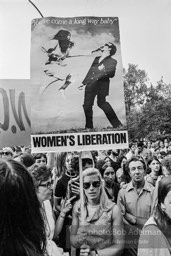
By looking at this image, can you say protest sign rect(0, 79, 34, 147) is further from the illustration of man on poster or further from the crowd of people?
the illustration of man on poster

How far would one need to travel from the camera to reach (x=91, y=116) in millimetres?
2227

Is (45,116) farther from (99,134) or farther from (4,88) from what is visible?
(4,88)

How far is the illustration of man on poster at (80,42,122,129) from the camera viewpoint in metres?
2.23

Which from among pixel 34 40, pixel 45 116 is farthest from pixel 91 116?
pixel 34 40

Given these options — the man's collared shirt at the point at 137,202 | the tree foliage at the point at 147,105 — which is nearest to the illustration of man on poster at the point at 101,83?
the man's collared shirt at the point at 137,202

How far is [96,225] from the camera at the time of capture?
2.21 m

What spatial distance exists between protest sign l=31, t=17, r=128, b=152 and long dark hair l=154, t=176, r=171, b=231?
33 centimetres

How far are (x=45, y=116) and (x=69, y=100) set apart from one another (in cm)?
16

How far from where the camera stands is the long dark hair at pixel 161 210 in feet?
6.43

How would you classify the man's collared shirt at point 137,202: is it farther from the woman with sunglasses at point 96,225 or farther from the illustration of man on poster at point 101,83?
the illustration of man on poster at point 101,83

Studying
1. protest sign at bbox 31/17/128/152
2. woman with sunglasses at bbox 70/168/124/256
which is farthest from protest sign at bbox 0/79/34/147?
woman with sunglasses at bbox 70/168/124/256

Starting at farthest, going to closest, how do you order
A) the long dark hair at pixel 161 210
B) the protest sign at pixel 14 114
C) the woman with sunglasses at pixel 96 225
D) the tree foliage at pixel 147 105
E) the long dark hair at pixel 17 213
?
the tree foliage at pixel 147 105
the protest sign at pixel 14 114
the woman with sunglasses at pixel 96 225
the long dark hair at pixel 161 210
the long dark hair at pixel 17 213

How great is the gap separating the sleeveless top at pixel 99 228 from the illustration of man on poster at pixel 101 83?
0.50 metres

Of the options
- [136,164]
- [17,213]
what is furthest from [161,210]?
[17,213]
